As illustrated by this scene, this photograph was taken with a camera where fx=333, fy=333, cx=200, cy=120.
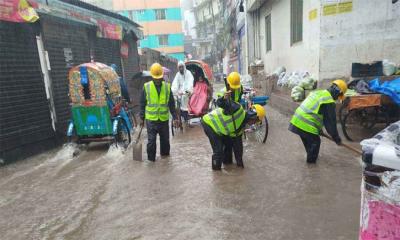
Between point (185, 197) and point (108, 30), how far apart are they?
26.7ft

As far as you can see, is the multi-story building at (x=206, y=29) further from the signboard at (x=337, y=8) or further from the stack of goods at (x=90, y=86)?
the stack of goods at (x=90, y=86)

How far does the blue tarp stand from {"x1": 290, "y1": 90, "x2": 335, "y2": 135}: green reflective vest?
1671 mm

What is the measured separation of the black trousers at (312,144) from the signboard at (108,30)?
7.51 meters

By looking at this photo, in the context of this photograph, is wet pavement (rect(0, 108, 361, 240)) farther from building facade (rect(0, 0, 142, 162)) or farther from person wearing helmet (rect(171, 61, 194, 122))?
person wearing helmet (rect(171, 61, 194, 122))

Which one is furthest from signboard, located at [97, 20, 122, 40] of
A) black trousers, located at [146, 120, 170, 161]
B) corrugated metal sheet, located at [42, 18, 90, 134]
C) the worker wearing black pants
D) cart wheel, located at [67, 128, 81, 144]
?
the worker wearing black pants

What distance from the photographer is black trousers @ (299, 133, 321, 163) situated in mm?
5164

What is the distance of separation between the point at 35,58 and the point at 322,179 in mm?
6338

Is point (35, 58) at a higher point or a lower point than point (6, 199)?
higher

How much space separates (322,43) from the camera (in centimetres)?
796

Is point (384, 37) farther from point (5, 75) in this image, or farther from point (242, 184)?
point (5, 75)

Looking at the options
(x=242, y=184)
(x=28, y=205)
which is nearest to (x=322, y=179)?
(x=242, y=184)

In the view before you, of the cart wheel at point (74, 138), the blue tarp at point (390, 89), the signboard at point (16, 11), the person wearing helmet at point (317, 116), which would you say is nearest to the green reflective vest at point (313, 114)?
the person wearing helmet at point (317, 116)

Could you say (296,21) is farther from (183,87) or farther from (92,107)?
(92,107)

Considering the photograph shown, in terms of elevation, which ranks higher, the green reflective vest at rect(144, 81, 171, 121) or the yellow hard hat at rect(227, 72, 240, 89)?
the yellow hard hat at rect(227, 72, 240, 89)
